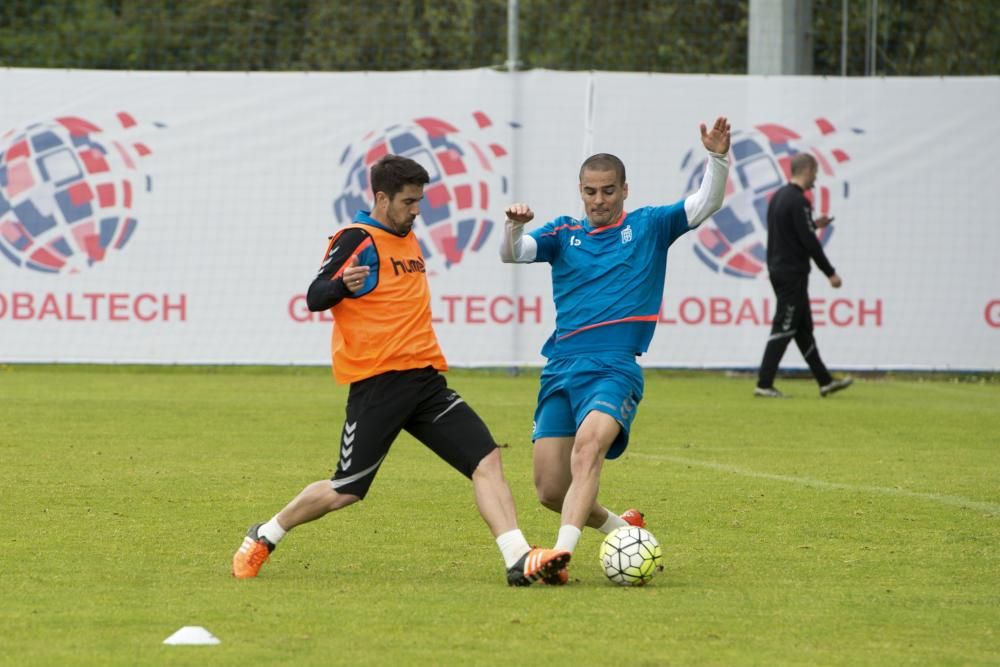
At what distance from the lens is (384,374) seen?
7.14 meters

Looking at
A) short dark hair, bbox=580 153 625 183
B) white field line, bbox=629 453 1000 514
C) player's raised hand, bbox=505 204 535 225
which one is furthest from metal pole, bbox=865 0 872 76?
player's raised hand, bbox=505 204 535 225

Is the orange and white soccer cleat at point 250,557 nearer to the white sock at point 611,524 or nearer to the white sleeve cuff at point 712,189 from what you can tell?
the white sock at point 611,524

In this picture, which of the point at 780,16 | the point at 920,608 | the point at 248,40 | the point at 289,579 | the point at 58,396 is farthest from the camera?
the point at 248,40

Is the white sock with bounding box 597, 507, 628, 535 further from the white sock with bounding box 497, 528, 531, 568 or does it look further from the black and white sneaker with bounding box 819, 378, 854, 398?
the black and white sneaker with bounding box 819, 378, 854, 398

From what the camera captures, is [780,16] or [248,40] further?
[248,40]

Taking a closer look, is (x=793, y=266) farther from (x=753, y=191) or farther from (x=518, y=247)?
(x=518, y=247)

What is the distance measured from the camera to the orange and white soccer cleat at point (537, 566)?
6.69 meters

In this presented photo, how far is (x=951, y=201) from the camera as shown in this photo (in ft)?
61.1

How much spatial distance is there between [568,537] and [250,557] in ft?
4.24

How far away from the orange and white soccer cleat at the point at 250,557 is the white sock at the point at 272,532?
2cm

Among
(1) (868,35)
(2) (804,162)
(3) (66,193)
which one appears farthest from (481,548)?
(1) (868,35)

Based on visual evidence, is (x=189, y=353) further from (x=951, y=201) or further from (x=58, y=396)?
(x=951, y=201)

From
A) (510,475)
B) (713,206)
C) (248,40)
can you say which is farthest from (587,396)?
(248,40)

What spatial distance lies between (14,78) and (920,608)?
46.0 ft
